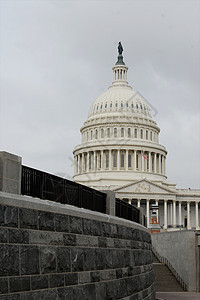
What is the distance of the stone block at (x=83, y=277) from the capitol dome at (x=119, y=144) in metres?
87.3

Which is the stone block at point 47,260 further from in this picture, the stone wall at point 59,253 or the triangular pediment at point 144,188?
the triangular pediment at point 144,188

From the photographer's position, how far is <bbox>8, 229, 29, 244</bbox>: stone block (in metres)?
10.4

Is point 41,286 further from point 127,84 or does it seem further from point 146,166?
point 127,84

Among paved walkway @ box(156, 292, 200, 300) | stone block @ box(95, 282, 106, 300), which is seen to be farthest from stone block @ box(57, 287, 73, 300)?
paved walkway @ box(156, 292, 200, 300)

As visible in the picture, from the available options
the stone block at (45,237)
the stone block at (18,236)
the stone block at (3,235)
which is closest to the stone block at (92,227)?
the stone block at (45,237)

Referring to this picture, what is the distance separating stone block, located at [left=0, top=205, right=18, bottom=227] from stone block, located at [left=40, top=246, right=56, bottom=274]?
1244 millimetres

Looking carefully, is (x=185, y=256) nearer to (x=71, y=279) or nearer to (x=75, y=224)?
(x=75, y=224)

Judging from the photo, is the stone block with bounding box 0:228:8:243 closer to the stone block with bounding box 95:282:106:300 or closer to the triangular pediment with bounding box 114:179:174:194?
the stone block with bounding box 95:282:106:300

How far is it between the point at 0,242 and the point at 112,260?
6.49 m

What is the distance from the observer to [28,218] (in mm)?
11078

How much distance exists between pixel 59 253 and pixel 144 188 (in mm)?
84987

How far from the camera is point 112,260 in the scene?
629 inches

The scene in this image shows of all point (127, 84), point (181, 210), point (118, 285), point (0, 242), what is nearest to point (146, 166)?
point (181, 210)

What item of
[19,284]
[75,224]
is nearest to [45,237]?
[19,284]
